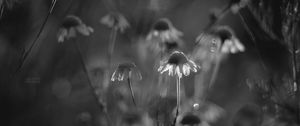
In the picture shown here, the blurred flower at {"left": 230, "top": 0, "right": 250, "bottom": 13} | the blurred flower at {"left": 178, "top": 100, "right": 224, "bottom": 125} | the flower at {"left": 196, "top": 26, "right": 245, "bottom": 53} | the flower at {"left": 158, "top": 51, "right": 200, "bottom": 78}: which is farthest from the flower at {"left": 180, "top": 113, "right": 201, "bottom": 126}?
the flower at {"left": 196, "top": 26, "right": 245, "bottom": 53}

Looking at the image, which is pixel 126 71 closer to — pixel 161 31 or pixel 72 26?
pixel 72 26

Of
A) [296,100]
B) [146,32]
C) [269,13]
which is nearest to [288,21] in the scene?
[269,13]

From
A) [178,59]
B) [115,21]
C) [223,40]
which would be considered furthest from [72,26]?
[223,40]

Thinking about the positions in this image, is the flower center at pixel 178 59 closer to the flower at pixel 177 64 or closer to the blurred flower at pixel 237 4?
the flower at pixel 177 64

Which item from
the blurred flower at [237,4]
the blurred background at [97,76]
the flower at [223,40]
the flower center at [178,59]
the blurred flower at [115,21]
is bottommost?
the blurred background at [97,76]

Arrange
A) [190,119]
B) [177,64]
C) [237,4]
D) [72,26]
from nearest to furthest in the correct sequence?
[190,119] → [177,64] → [237,4] → [72,26]

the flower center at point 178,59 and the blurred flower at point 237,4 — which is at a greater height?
the blurred flower at point 237,4

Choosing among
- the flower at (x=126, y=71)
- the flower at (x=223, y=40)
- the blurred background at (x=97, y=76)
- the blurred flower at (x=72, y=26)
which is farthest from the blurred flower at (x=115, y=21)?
the flower at (x=126, y=71)

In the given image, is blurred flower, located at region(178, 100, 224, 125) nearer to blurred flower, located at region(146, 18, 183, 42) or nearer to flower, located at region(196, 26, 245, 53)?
flower, located at region(196, 26, 245, 53)
